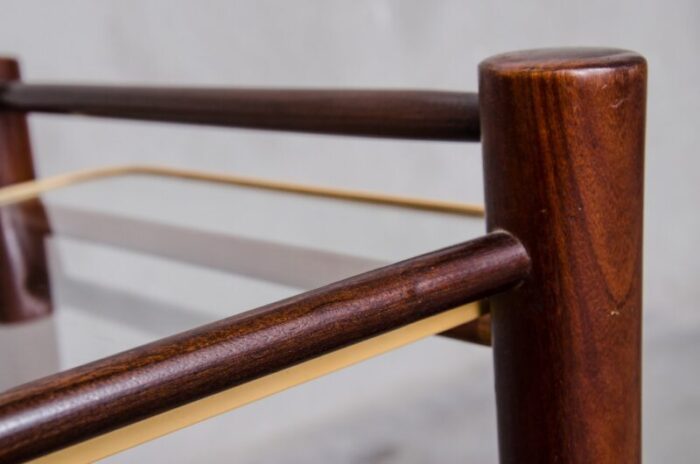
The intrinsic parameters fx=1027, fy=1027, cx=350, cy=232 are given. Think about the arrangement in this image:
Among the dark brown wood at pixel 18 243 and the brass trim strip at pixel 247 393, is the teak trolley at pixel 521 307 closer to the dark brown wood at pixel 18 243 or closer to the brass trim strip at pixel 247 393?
the brass trim strip at pixel 247 393

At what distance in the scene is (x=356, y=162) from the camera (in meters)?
0.98

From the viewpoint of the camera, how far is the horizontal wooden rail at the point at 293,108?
0.35m

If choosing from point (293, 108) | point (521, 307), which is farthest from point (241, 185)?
point (521, 307)

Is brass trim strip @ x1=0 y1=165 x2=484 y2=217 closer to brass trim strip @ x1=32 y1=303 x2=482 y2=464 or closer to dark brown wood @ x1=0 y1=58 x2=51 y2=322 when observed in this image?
dark brown wood @ x1=0 y1=58 x2=51 y2=322

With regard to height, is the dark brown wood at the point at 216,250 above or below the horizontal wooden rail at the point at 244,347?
below

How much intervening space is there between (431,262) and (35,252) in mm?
369

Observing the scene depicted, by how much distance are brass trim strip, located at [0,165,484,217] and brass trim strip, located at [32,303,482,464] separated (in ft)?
0.51

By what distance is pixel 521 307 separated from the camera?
0.95ft

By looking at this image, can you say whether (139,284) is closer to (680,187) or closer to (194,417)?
(194,417)

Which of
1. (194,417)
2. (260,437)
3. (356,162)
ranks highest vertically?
(194,417)

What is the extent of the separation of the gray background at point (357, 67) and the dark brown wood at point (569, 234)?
63 centimetres

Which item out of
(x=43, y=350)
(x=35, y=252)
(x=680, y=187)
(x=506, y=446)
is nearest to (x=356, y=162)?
(x=680, y=187)

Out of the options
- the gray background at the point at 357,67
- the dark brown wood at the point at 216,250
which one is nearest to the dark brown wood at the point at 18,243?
the dark brown wood at the point at 216,250

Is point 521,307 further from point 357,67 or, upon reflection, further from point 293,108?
point 357,67
